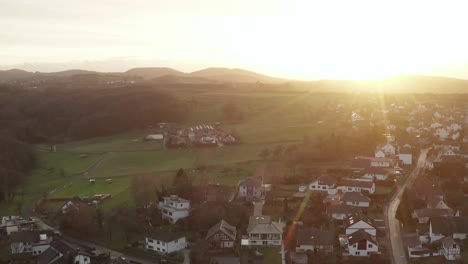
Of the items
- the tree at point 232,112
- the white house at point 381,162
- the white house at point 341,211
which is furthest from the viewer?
the tree at point 232,112

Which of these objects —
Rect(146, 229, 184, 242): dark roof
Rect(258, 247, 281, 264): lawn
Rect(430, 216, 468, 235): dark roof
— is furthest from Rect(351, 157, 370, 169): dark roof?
Rect(146, 229, 184, 242): dark roof

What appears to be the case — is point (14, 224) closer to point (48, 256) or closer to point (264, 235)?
point (48, 256)

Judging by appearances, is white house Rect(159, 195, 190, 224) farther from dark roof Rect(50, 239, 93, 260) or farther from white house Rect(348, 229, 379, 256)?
white house Rect(348, 229, 379, 256)

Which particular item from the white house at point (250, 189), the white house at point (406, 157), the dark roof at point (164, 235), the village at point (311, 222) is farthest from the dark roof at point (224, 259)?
the white house at point (406, 157)

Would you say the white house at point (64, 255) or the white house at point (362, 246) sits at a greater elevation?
the white house at point (362, 246)

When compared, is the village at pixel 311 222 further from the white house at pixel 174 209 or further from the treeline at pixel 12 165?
the treeline at pixel 12 165

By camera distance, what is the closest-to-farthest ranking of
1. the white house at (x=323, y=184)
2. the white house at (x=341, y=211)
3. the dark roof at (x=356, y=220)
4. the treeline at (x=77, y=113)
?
the dark roof at (x=356, y=220), the white house at (x=341, y=211), the white house at (x=323, y=184), the treeline at (x=77, y=113)

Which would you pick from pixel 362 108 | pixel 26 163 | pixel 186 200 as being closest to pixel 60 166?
pixel 26 163
